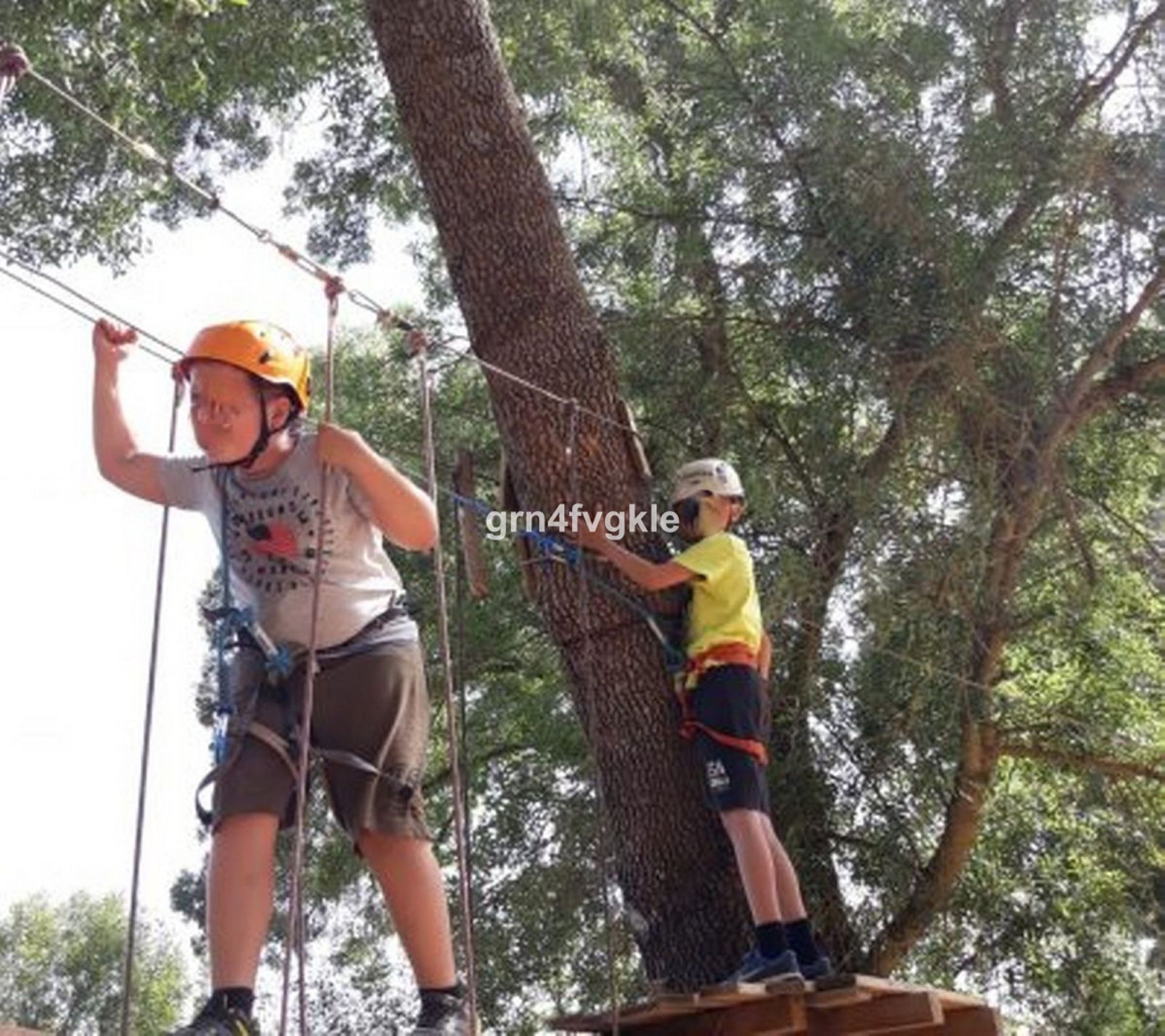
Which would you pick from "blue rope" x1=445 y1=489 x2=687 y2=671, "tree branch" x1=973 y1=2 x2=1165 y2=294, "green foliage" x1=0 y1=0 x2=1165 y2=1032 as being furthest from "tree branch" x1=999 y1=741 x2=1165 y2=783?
"blue rope" x1=445 y1=489 x2=687 y2=671

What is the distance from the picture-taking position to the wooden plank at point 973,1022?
13.1 feet

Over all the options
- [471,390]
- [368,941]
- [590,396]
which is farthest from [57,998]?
[590,396]

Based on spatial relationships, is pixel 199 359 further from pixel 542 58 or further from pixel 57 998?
pixel 57 998

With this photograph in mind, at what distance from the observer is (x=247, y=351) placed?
110 inches

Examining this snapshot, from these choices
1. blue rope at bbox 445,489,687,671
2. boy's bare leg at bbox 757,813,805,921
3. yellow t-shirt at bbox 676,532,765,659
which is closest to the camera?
boy's bare leg at bbox 757,813,805,921

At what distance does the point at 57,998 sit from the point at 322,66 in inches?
846

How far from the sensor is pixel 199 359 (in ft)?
9.21

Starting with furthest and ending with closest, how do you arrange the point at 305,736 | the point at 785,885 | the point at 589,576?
1. the point at 589,576
2. the point at 785,885
3. the point at 305,736

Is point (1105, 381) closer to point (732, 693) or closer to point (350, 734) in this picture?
point (732, 693)

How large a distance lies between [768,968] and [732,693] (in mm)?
706

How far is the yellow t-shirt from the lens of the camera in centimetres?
421

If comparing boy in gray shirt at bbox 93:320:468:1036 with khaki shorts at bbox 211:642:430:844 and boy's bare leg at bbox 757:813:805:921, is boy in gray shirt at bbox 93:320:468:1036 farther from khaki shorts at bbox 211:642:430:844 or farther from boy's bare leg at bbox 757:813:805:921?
boy's bare leg at bbox 757:813:805:921

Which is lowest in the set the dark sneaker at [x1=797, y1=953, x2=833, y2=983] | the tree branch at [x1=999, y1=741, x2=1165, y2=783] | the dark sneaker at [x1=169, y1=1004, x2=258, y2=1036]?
the dark sneaker at [x1=169, y1=1004, x2=258, y2=1036]

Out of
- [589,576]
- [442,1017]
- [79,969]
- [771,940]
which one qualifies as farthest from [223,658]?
[79,969]
